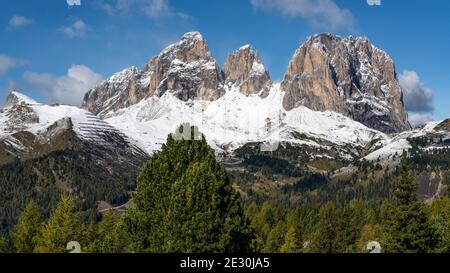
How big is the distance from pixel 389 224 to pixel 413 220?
264 cm

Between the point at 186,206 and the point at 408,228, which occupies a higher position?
the point at 186,206

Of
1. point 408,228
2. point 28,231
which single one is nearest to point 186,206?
point 408,228

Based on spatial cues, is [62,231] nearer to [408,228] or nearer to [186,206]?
[186,206]

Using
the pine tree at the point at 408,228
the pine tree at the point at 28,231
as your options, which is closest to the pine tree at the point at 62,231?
the pine tree at the point at 28,231

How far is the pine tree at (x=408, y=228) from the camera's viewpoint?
55.4 meters

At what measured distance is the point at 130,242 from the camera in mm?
49312

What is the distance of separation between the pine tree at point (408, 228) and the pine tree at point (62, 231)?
34.1 m

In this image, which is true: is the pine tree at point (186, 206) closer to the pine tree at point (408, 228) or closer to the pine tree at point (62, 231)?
the pine tree at point (62, 231)

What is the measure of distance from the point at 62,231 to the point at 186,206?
24604 millimetres

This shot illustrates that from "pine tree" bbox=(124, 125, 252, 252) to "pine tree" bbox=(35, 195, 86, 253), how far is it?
1322cm

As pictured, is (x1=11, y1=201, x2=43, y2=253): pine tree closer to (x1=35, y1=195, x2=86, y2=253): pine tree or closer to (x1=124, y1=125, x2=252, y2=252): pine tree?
(x1=35, y1=195, x2=86, y2=253): pine tree

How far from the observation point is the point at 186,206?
4234cm
